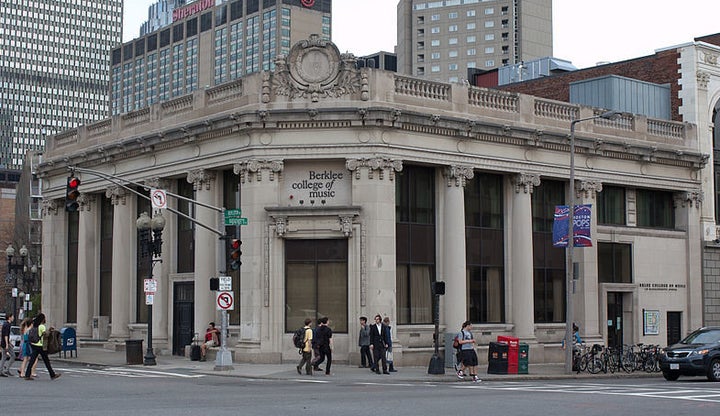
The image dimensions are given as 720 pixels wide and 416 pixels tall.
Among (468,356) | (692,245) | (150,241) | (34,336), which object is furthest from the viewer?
(692,245)

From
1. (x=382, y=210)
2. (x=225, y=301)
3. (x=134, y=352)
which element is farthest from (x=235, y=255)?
(x=134, y=352)

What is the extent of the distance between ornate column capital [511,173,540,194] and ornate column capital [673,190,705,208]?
371 inches

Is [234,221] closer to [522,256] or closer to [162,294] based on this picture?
[162,294]

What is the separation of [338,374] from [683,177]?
858 inches

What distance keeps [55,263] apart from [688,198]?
30584mm

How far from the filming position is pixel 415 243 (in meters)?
39.1

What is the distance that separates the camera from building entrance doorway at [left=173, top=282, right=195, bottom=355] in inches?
1647

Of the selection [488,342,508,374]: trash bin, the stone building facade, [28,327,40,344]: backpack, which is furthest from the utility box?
[488,342,508,374]: trash bin

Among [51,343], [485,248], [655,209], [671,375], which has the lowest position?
[671,375]

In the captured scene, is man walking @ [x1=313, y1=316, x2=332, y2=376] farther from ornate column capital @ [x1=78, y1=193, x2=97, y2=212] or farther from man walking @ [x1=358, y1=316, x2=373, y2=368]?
ornate column capital @ [x1=78, y1=193, x2=97, y2=212]

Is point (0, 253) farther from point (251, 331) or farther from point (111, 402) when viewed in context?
A: point (111, 402)

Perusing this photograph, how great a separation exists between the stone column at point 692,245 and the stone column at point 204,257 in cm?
2140

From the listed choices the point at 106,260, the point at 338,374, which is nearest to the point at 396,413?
the point at 338,374

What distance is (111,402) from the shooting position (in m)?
20.7
